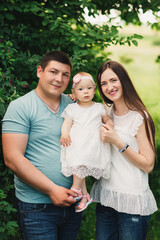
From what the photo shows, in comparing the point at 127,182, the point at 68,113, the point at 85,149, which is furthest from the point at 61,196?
the point at 68,113

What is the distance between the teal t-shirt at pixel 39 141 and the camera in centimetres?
229

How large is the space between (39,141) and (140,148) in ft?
2.82

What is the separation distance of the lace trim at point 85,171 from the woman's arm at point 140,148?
21cm

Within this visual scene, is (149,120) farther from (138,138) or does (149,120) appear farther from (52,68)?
(52,68)

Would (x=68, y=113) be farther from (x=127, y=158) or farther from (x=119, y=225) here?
(x=119, y=225)

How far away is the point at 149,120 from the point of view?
244 cm

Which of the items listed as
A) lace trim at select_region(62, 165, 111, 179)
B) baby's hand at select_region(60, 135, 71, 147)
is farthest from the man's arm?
baby's hand at select_region(60, 135, 71, 147)

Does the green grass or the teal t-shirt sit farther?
the green grass

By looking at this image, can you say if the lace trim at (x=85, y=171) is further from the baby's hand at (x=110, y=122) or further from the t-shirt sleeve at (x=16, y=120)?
the t-shirt sleeve at (x=16, y=120)

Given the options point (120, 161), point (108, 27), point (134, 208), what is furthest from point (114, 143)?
point (108, 27)

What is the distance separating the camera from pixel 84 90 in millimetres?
2492

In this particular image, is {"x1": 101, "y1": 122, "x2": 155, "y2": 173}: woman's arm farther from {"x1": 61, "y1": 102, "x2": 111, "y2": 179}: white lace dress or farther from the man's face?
the man's face

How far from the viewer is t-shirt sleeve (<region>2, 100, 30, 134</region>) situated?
2225mm

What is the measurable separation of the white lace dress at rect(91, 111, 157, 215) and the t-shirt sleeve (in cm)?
78
